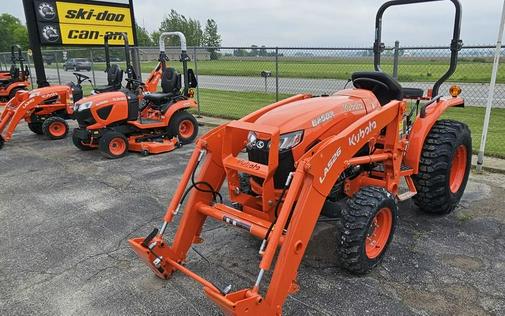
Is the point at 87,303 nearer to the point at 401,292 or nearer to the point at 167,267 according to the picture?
the point at 167,267

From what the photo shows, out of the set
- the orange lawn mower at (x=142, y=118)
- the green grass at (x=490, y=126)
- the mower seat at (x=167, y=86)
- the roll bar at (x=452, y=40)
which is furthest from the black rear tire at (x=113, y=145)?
the green grass at (x=490, y=126)

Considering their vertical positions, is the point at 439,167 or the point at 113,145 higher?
the point at 439,167

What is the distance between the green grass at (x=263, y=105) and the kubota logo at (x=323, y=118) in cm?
424

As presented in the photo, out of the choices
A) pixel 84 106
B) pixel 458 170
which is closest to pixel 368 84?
pixel 458 170

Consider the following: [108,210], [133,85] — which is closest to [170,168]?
[108,210]

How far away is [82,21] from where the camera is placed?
37.3 feet

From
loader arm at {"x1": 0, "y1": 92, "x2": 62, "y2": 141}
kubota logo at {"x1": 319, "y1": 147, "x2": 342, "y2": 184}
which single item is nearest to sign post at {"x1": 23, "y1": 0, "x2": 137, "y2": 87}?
loader arm at {"x1": 0, "y1": 92, "x2": 62, "y2": 141}

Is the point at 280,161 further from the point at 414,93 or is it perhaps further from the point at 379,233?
the point at 414,93

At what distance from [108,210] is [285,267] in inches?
111

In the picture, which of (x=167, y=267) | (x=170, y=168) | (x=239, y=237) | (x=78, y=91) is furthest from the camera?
(x=78, y=91)

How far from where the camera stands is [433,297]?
114 inches

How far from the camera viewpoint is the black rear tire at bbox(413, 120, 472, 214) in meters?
3.95

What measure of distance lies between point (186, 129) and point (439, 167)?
5.22m

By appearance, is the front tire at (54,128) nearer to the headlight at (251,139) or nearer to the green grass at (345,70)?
the green grass at (345,70)
